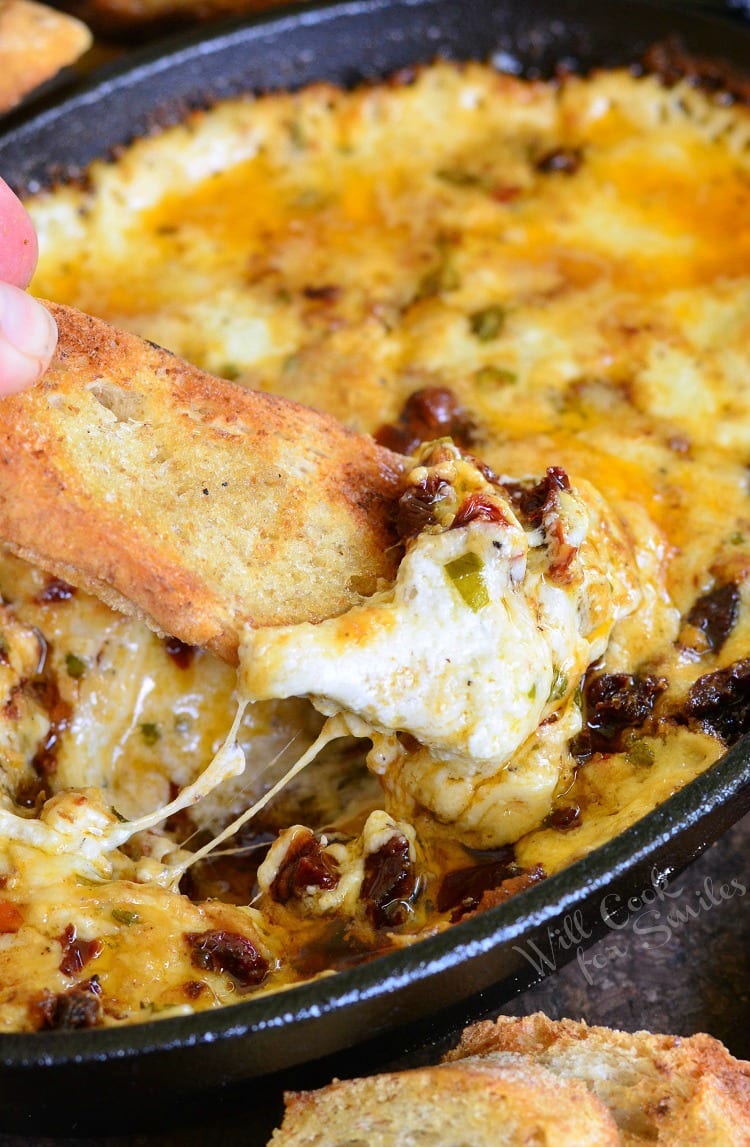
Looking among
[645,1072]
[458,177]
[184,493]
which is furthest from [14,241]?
[645,1072]

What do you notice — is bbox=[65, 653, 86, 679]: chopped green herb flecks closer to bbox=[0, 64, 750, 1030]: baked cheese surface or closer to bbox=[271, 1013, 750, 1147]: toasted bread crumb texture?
bbox=[0, 64, 750, 1030]: baked cheese surface

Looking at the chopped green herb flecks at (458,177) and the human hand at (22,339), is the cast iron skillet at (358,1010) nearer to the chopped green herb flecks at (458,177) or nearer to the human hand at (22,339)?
the human hand at (22,339)

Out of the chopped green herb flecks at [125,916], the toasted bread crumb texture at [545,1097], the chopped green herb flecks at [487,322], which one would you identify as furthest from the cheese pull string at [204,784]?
the chopped green herb flecks at [487,322]

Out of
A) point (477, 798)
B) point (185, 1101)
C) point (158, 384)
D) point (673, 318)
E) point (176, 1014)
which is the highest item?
point (673, 318)

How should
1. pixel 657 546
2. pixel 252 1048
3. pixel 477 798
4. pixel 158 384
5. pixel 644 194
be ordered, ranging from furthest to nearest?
1. pixel 644 194
2. pixel 657 546
3. pixel 158 384
4. pixel 477 798
5. pixel 252 1048

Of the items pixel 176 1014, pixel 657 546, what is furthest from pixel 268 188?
pixel 176 1014

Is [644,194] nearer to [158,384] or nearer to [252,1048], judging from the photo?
[158,384]
